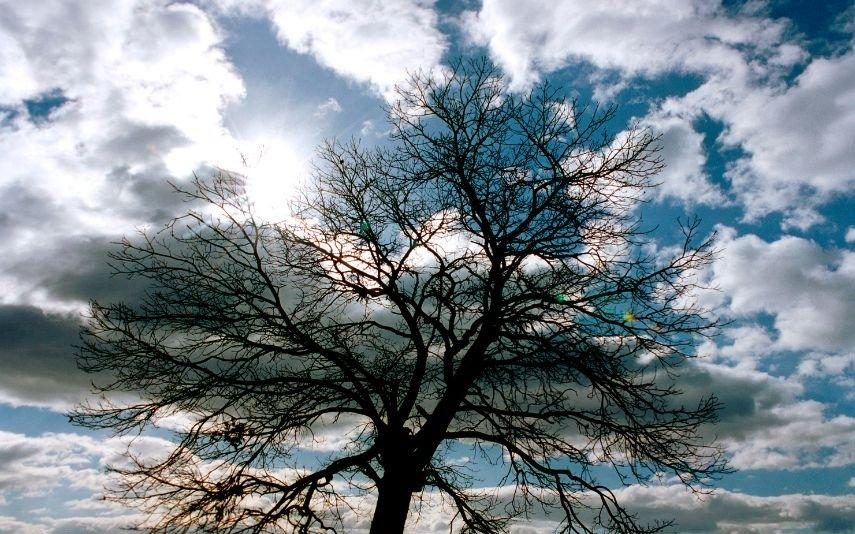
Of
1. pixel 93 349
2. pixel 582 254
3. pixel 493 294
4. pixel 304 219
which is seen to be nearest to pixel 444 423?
pixel 493 294

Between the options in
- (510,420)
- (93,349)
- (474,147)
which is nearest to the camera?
(93,349)

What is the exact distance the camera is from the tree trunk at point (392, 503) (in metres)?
8.38

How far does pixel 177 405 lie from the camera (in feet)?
27.5

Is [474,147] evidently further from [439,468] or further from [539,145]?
[439,468]

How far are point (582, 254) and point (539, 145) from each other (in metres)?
1.70

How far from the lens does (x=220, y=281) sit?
8.86m

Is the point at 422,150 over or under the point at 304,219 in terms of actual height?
over

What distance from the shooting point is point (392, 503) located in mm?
8516

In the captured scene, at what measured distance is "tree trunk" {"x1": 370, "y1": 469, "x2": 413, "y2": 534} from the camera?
27.5ft

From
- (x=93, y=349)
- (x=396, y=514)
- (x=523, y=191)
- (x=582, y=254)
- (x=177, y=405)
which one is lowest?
(x=396, y=514)

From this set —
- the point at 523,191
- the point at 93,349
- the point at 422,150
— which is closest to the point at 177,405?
the point at 93,349

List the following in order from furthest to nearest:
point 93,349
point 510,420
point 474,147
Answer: point 474,147 → point 510,420 → point 93,349

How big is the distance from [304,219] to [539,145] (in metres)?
3.67

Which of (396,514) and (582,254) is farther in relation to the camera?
(582,254)
